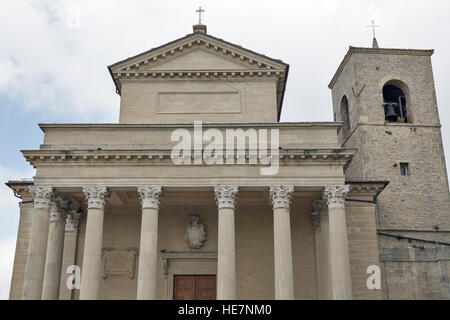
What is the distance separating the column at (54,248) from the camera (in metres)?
19.6

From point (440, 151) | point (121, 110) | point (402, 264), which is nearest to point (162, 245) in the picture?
point (121, 110)

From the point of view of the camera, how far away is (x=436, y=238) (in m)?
25.8

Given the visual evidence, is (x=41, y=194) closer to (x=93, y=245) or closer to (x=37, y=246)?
(x=37, y=246)

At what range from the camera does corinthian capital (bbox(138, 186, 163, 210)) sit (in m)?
18.9

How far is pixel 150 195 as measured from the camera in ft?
62.4

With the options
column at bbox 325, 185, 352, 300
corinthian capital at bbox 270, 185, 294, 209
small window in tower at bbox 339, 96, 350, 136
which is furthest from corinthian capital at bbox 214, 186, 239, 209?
small window in tower at bbox 339, 96, 350, 136

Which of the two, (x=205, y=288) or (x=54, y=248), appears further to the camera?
(x=205, y=288)

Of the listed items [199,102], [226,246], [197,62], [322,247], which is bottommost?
[226,246]

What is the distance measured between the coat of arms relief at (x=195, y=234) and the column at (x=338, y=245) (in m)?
5.92

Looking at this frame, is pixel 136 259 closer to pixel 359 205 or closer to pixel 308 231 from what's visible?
pixel 308 231

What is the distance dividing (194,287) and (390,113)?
1491cm

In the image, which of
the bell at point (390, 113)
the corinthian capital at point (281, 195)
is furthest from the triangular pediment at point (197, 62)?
the bell at point (390, 113)

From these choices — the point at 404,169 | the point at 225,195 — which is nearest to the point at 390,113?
the point at 404,169

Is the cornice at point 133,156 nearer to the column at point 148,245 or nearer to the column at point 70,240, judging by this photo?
the column at point 148,245
